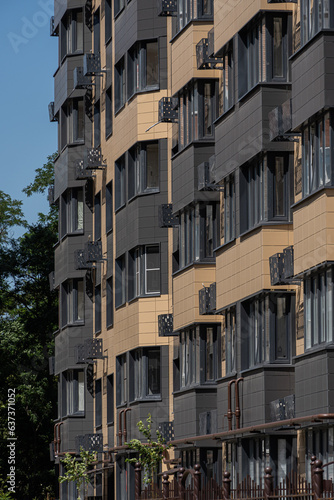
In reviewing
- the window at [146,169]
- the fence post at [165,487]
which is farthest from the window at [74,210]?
the fence post at [165,487]

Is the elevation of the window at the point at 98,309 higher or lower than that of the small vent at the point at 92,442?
higher

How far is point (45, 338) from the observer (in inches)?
2965

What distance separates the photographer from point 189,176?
3922 cm

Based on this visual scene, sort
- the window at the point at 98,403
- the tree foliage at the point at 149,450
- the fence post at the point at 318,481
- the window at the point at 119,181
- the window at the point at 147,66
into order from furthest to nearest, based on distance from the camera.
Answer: the window at the point at 98,403 < the window at the point at 119,181 < the window at the point at 147,66 < the tree foliage at the point at 149,450 < the fence post at the point at 318,481

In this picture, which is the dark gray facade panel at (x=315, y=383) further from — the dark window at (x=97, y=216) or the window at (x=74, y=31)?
the window at (x=74, y=31)

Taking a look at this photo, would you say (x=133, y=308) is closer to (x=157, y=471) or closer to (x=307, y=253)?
(x=157, y=471)

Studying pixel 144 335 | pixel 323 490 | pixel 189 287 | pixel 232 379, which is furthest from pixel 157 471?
pixel 323 490

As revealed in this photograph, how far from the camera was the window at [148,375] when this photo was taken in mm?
45062

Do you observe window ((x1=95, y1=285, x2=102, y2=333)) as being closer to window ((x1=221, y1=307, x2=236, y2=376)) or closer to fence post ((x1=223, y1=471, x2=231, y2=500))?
window ((x1=221, y1=307, x2=236, y2=376))

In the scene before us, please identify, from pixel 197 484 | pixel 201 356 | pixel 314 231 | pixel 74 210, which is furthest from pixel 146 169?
pixel 314 231

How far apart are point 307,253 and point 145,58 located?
18.9 meters

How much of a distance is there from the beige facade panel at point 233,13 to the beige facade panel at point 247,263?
16.7 ft

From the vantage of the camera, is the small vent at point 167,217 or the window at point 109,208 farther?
the window at point 109,208

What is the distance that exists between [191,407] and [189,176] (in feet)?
21.0
